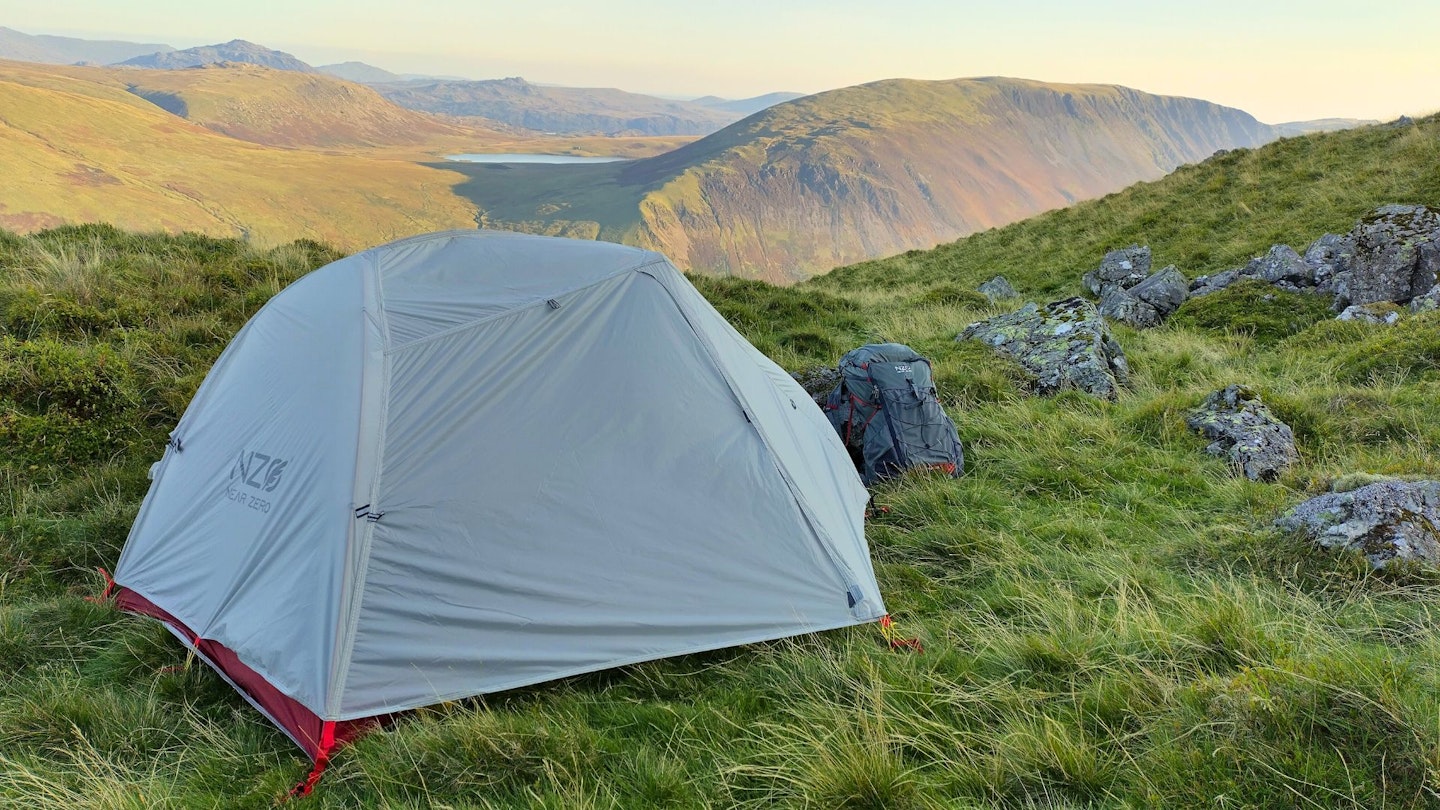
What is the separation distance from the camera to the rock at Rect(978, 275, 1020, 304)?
15092mm

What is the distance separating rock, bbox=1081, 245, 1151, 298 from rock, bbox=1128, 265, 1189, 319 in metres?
1.15

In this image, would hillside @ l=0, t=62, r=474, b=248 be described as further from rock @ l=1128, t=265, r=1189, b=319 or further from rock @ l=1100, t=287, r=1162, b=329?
rock @ l=1128, t=265, r=1189, b=319

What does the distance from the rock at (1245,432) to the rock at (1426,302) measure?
4933mm

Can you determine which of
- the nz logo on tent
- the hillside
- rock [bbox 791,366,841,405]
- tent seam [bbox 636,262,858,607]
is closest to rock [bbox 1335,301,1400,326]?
rock [bbox 791,366,841,405]

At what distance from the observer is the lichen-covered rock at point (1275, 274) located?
10.9 meters

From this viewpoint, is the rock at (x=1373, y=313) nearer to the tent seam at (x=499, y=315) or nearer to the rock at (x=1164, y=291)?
the rock at (x=1164, y=291)

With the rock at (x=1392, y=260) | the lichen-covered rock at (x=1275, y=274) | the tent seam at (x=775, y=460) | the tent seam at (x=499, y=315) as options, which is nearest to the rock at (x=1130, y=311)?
the lichen-covered rock at (x=1275, y=274)

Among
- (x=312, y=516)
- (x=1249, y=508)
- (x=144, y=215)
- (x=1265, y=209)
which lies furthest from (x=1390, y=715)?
(x=144, y=215)

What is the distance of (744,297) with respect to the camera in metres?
12.7

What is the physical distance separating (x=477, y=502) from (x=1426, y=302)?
11659 millimetres

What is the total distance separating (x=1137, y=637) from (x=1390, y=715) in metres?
0.97

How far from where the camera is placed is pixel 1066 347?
8.25 m

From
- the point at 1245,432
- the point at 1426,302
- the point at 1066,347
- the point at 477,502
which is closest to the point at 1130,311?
the point at 1426,302

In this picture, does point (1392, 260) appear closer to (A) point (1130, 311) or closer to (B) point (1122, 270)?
(A) point (1130, 311)
